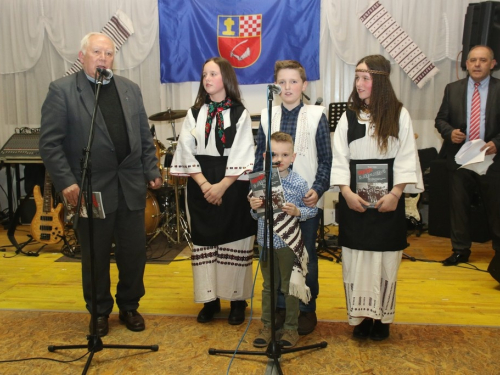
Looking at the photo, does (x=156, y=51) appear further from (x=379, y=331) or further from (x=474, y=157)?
(x=379, y=331)

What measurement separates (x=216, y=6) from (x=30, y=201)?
3.36 meters

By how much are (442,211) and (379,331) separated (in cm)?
263

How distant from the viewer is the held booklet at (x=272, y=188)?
7.23 ft

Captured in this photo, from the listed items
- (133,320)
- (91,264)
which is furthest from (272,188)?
(133,320)

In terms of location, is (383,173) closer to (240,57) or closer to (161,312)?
(161,312)

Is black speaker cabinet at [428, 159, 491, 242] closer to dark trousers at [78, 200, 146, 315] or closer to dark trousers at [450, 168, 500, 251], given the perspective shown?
dark trousers at [450, 168, 500, 251]

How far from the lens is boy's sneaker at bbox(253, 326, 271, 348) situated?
2539mm

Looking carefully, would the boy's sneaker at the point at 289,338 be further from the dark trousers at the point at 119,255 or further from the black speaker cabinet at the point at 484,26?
the black speaker cabinet at the point at 484,26

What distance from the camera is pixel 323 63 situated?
5.62 m

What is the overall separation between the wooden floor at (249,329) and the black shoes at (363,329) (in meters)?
0.05

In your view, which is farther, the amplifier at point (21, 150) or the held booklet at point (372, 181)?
the amplifier at point (21, 150)

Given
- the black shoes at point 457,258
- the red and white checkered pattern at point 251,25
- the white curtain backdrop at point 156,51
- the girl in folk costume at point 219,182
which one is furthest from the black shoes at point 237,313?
the red and white checkered pattern at point 251,25

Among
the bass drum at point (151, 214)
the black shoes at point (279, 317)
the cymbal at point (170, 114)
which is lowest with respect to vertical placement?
the black shoes at point (279, 317)

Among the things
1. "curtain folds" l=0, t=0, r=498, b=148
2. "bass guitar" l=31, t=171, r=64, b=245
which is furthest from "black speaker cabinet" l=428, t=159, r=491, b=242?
"bass guitar" l=31, t=171, r=64, b=245
